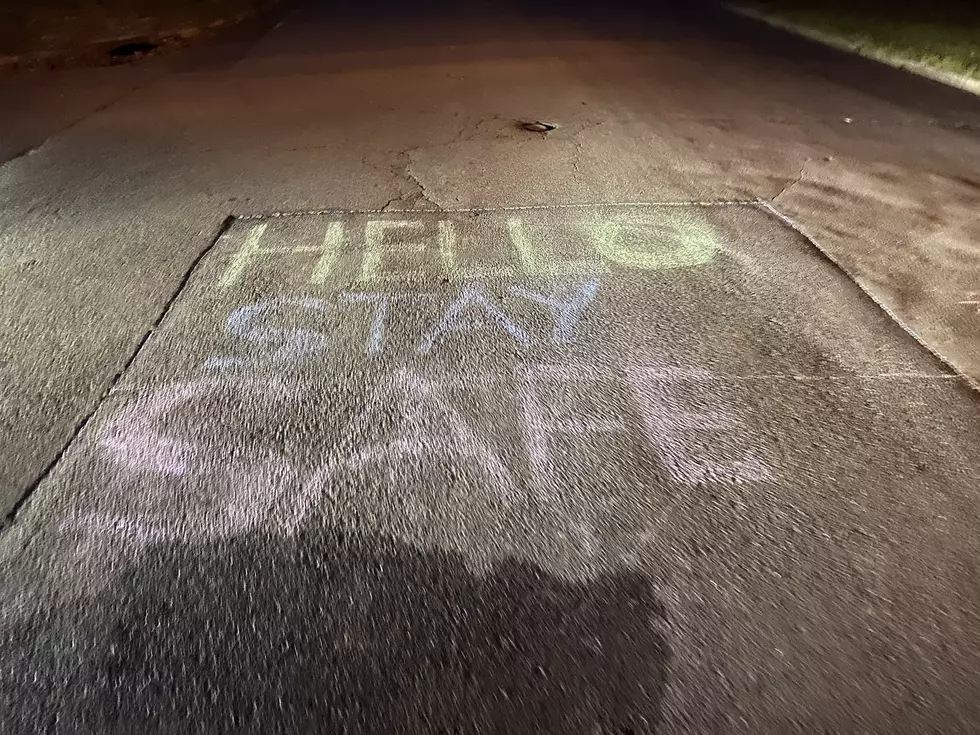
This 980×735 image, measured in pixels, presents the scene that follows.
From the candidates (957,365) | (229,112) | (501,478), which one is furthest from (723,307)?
(229,112)

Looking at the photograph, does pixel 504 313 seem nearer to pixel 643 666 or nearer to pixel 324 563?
pixel 324 563

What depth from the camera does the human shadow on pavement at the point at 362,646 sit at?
198 cm

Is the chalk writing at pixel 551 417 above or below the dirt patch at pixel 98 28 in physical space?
above

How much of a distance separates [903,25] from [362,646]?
39.6ft

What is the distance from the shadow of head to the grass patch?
890 cm

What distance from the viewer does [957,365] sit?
3.39 meters

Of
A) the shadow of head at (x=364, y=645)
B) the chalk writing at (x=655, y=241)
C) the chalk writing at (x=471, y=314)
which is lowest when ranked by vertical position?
the chalk writing at (x=655, y=241)

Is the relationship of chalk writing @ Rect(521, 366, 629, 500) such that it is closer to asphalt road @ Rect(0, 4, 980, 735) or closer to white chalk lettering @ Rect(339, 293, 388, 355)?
asphalt road @ Rect(0, 4, 980, 735)

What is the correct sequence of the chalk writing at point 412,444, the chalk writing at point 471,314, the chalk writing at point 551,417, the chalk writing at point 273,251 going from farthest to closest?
the chalk writing at point 273,251 < the chalk writing at point 471,314 < the chalk writing at point 551,417 < the chalk writing at point 412,444

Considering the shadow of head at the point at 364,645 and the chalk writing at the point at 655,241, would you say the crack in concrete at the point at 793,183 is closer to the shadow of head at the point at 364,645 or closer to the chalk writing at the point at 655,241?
the chalk writing at the point at 655,241

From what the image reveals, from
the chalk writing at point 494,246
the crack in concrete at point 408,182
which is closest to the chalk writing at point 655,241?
the chalk writing at point 494,246

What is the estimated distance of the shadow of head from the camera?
78.1 inches

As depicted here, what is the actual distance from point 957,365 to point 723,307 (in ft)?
3.61

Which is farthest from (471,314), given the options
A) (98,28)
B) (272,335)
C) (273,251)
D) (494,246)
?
(98,28)
